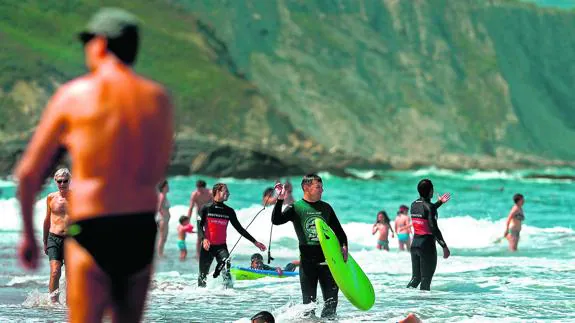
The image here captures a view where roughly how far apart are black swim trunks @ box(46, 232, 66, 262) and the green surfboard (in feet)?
8.68

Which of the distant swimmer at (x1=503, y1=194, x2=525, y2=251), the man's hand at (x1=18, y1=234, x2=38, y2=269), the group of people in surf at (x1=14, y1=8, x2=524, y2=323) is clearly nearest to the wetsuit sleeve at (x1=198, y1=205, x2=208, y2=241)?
the group of people in surf at (x1=14, y1=8, x2=524, y2=323)

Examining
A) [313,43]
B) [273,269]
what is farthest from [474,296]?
[313,43]

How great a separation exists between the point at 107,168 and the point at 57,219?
6.90m

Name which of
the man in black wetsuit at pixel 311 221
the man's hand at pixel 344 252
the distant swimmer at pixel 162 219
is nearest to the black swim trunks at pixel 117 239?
the man in black wetsuit at pixel 311 221

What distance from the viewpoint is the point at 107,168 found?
4117 millimetres

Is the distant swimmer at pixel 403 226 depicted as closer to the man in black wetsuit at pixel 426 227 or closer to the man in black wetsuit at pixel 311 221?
the man in black wetsuit at pixel 426 227

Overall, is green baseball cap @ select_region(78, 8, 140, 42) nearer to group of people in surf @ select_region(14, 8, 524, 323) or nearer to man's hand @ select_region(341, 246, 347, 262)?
group of people in surf @ select_region(14, 8, 524, 323)

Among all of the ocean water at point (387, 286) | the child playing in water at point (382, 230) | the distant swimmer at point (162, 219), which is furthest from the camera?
the child playing in water at point (382, 230)

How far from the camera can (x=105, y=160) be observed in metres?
4.11

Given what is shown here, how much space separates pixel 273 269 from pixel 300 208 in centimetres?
626

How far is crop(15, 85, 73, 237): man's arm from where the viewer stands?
4.15m

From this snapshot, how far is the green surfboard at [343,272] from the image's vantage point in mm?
9953

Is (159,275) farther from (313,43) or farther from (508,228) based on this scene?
(313,43)

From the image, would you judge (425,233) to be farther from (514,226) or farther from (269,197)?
(514,226)
